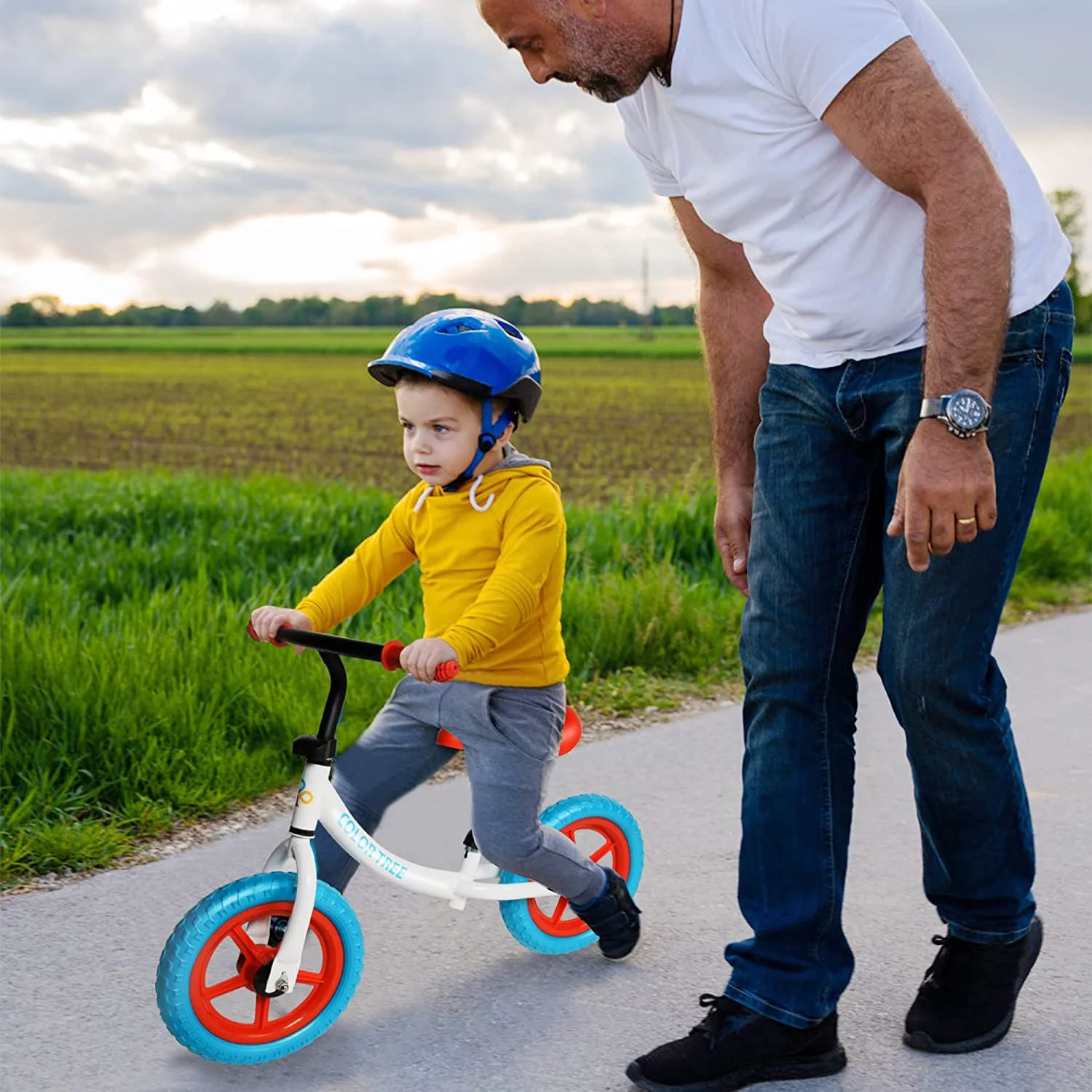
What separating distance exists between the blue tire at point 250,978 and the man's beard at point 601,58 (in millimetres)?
1493

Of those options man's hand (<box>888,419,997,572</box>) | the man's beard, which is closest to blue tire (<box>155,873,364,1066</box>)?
man's hand (<box>888,419,997,572</box>)

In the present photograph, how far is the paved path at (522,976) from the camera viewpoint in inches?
104

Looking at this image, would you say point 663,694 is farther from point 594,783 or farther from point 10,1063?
point 10,1063

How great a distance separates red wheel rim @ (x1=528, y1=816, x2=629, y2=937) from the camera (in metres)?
3.12

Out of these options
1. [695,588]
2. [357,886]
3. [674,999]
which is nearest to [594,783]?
[357,886]

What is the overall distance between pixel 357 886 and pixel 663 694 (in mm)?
1923

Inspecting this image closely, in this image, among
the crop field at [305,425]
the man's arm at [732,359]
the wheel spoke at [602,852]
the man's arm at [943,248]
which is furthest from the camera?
the crop field at [305,425]

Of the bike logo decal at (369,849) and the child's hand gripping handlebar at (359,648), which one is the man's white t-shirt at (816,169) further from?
the bike logo decal at (369,849)

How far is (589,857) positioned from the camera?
3301 millimetres

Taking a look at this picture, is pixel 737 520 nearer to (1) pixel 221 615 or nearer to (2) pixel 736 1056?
(2) pixel 736 1056

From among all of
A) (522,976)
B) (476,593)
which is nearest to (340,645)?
(476,593)

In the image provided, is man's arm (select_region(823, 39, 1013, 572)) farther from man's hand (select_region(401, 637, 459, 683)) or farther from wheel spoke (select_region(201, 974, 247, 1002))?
wheel spoke (select_region(201, 974, 247, 1002))

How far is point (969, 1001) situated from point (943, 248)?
4.56ft

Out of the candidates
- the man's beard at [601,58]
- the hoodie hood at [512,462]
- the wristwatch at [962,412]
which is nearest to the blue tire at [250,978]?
the hoodie hood at [512,462]
